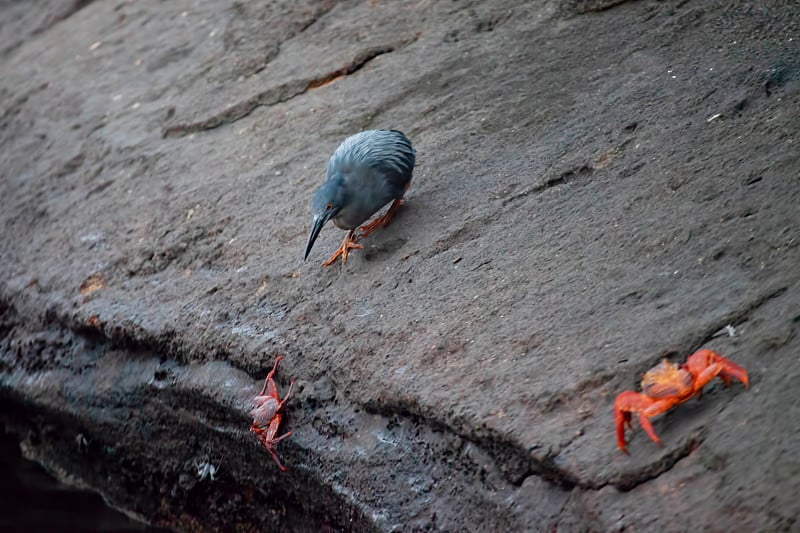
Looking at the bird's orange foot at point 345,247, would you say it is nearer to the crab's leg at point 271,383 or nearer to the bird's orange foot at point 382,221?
the bird's orange foot at point 382,221

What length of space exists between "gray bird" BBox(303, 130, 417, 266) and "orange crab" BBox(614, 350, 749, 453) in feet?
5.35

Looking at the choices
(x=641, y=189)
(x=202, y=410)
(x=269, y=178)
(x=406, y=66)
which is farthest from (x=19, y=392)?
(x=641, y=189)

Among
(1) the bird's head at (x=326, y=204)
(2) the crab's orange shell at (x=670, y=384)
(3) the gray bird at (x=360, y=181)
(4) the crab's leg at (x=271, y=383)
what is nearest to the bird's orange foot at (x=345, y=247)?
(3) the gray bird at (x=360, y=181)

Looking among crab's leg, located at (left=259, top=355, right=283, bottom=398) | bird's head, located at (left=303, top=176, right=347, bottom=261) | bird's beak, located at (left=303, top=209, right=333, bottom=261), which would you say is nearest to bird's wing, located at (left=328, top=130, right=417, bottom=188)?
bird's head, located at (left=303, top=176, right=347, bottom=261)

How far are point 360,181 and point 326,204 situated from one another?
0.19m

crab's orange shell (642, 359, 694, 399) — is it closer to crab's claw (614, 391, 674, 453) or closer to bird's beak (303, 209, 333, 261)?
crab's claw (614, 391, 674, 453)

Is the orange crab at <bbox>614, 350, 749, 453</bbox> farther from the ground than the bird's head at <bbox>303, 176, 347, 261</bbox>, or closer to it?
closer to it

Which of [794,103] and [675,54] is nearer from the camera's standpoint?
[794,103]

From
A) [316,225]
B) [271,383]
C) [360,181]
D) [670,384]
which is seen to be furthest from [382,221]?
[670,384]

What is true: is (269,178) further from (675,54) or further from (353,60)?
(675,54)

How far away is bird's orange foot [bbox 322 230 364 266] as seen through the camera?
442cm

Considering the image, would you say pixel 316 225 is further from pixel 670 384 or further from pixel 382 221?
pixel 670 384

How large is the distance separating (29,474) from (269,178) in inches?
82.2

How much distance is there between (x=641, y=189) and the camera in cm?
408
